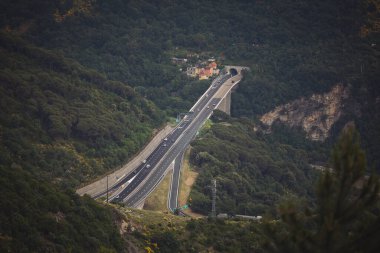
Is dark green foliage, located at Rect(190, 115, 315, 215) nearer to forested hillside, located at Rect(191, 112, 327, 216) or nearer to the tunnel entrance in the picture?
forested hillside, located at Rect(191, 112, 327, 216)

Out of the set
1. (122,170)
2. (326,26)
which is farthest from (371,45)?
(122,170)

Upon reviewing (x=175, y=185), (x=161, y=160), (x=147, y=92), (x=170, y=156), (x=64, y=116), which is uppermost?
(x=64, y=116)

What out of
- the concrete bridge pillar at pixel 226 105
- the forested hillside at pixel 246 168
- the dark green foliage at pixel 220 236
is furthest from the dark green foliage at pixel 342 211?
the concrete bridge pillar at pixel 226 105

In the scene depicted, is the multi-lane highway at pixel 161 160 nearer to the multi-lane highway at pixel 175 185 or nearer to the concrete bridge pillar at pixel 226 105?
the multi-lane highway at pixel 175 185

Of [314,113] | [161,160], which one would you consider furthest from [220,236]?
[314,113]

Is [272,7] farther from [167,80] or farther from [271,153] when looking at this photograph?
[271,153]

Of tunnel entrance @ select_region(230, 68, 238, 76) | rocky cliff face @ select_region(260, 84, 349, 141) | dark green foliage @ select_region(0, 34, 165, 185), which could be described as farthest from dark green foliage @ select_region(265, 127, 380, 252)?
tunnel entrance @ select_region(230, 68, 238, 76)

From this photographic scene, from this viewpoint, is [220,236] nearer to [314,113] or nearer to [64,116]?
[64,116]
